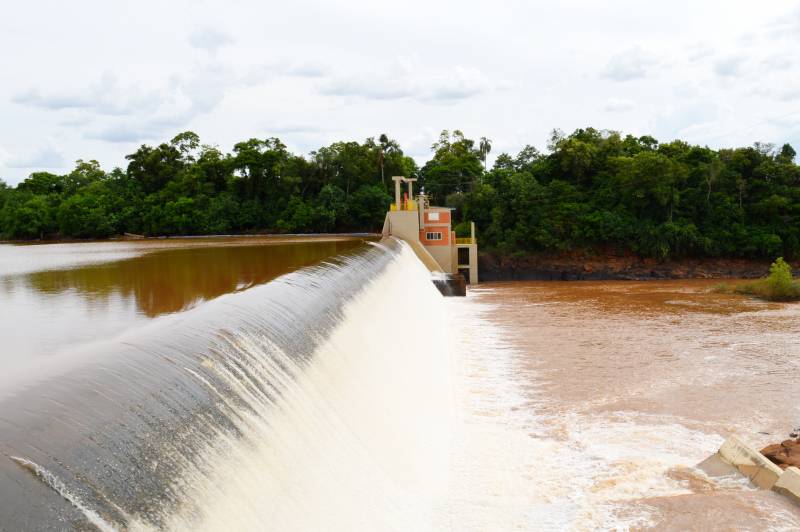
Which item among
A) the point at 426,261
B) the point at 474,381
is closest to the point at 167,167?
the point at 426,261

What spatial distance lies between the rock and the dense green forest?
109ft

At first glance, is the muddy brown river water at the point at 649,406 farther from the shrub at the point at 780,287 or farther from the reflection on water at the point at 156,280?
the reflection on water at the point at 156,280

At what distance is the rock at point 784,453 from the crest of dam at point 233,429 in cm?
405

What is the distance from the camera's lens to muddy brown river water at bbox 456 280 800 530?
7418mm

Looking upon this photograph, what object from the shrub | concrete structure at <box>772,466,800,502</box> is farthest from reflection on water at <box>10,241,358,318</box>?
the shrub

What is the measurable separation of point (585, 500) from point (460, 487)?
1410 millimetres

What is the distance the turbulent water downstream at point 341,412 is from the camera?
416cm

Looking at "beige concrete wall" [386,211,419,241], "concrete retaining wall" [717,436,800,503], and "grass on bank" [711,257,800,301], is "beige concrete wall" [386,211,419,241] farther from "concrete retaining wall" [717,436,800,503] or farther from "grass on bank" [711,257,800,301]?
"concrete retaining wall" [717,436,800,503]

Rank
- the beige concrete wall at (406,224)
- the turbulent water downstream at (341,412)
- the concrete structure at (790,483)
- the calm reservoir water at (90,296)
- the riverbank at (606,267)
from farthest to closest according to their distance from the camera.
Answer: the riverbank at (606,267)
the beige concrete wall at (406,224)
the concrete structure at (790,483)
the calm reservoir water at (90,296)
the turbulent water downstream at (341,412)

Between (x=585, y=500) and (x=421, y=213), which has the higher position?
(x=421, y=213)

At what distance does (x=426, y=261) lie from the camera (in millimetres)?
29609

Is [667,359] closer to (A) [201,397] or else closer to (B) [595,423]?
(B) [595,423]

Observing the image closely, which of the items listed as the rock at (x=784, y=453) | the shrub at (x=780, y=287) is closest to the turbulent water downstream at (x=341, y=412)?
the rock at (x=784, y=453)

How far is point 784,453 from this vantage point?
838 centimetres
